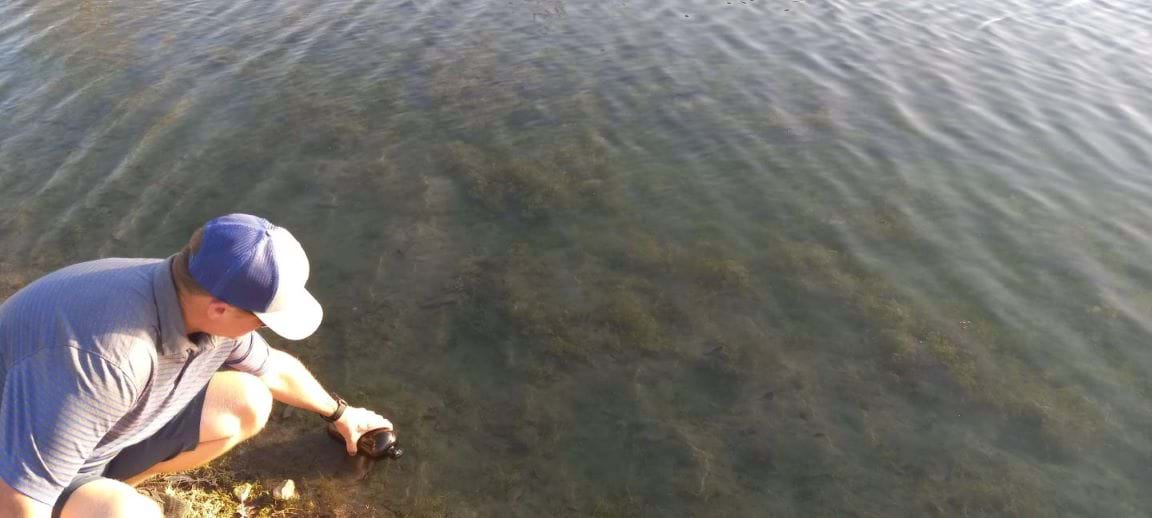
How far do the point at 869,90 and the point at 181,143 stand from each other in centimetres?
764

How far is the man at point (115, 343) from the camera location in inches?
104

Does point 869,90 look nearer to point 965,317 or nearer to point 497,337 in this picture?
point 965,317

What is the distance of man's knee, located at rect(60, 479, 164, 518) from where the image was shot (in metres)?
3.08

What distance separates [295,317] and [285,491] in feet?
5.87

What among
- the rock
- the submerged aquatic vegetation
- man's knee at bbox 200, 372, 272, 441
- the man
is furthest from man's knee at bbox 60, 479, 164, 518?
the submerged aquatic vegetation

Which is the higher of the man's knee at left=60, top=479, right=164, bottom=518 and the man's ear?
the man's ear

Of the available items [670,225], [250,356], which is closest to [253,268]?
[250,356]

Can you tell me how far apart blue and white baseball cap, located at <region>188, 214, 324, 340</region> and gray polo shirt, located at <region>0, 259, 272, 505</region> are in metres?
0.21

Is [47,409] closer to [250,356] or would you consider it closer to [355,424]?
[250,356]

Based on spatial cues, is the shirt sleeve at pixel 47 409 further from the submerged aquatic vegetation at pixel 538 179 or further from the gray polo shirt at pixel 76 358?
the submerged aquatic vegetation at pixel 538 179

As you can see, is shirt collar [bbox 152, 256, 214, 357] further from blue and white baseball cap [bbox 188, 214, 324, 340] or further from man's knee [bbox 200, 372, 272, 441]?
man's knee [bbox 200, 372, 272, 441]

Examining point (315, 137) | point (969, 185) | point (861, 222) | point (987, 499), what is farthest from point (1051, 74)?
point (315, 137)

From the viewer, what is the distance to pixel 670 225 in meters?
6.74

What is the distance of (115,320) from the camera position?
2.72 metres
